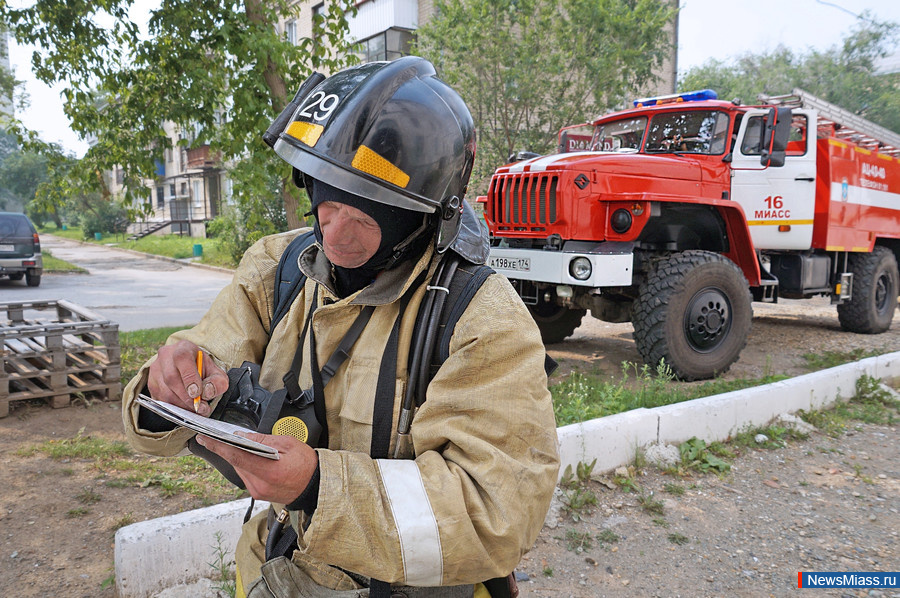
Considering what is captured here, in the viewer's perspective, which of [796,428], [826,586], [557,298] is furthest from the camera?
[557,298]

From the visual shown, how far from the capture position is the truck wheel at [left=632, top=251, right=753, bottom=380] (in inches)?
206

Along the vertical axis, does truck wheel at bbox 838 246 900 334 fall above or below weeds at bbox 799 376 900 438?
above

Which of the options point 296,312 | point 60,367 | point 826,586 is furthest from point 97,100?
point 826,586

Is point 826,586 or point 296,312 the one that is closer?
point 296,312

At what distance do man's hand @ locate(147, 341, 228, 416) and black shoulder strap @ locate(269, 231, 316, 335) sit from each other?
22cm

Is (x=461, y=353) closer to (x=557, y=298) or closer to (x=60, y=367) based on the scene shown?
(x=60, y=367)

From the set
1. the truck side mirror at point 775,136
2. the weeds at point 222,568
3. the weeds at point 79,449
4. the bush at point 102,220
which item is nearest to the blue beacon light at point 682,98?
the truck side mirror at point 775,136

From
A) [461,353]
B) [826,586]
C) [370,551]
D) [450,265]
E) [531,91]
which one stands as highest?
[531,91]

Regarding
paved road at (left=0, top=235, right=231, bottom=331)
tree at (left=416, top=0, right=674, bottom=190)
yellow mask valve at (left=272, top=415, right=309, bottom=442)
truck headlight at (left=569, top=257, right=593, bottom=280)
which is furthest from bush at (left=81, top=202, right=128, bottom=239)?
yellow mask valve at (left=272, top=415, right=309, bottom=442)

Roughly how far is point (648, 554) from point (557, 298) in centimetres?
363

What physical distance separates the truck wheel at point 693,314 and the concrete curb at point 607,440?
2.85ft

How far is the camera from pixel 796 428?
4305mm

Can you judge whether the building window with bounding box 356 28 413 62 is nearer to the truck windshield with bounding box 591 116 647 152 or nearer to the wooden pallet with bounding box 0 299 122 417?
the truck windshield with bounding box 591 116 647 152

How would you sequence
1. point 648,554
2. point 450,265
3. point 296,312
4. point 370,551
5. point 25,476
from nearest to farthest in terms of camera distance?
1. point 370,551
2. point 450,265
3. point 296,312
4. point 648,554
5. point 25,476
